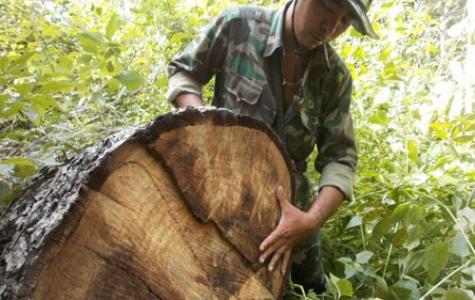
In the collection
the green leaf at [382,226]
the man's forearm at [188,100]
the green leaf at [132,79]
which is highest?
the green leaf at [132,79]

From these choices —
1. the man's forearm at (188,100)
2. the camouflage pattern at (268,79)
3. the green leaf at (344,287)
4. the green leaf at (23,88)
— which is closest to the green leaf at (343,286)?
the green leaf at (344,287)

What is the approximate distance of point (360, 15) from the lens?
124 cm

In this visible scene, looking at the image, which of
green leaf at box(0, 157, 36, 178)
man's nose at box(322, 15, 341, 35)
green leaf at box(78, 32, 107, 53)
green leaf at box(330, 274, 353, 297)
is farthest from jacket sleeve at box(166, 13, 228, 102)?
green leaf at box(330, 274, 353, 297)

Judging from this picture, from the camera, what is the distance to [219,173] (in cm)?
107

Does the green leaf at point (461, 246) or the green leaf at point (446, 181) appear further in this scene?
the green leaf at point (446, 181)

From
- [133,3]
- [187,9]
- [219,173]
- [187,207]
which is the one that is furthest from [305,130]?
[133,3]

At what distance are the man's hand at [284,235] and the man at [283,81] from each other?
0.14m

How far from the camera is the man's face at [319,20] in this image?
1.29 meters

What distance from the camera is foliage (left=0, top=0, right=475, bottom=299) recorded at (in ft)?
4.06

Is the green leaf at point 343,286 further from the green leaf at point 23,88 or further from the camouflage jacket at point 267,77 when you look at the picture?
the green leaf at point 23,88

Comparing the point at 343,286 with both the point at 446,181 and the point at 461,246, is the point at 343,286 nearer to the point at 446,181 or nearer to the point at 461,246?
the point at 461,246

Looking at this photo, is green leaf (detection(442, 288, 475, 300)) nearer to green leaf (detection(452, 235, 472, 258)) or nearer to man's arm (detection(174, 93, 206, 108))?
green leaf (detection(452, 235, 472, 258))

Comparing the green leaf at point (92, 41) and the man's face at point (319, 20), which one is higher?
the green leaf at point (92, 41)

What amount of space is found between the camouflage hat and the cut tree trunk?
0.42 metres
